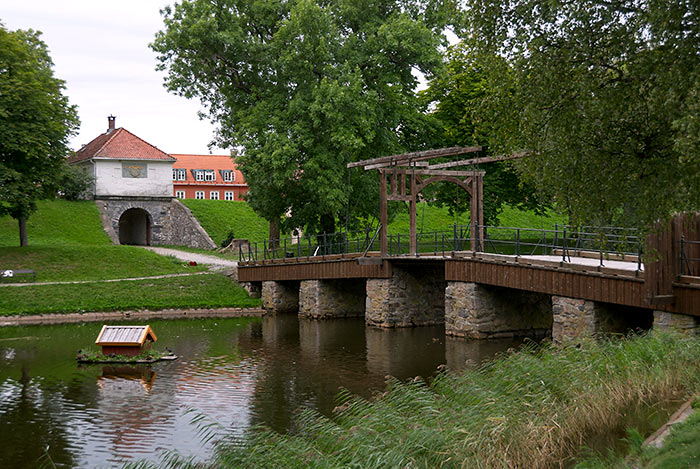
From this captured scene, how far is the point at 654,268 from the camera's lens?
14555mm

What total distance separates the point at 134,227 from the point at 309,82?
2871 centimetres

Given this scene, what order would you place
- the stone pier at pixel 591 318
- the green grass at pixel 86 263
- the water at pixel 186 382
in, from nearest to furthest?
1. the water at pixel 186 382
2. the stone pier at pixel 591 318
3. the green grass at pixel 86 263

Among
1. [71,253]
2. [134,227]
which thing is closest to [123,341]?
[71,253]

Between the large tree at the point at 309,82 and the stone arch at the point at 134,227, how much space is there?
2171cm

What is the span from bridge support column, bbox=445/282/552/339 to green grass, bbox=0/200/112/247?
27.4 metres

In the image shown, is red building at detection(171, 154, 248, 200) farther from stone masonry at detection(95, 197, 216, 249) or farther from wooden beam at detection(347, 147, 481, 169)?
wooden beam at detection(347, 147, 481, 169)

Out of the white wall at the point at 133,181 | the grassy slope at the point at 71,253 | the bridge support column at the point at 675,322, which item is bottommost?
the bridge support column at the point at 675,322

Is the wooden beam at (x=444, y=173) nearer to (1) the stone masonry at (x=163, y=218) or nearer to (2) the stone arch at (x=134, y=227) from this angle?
(1) the stone masonry at (x=163, y=218)

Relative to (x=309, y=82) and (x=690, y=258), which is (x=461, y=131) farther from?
(x=690, y=258)

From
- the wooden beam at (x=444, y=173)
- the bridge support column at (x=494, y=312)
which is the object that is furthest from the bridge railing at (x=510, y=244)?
the wooden beam at (x=444, y=173)

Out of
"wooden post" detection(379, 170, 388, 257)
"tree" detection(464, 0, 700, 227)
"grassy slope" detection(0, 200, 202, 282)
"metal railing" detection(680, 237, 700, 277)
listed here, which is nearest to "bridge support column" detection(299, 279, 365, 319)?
"wooden post" detection(379, 170, 388, 257)

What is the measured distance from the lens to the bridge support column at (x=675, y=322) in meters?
14.3

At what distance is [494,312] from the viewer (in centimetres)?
2178

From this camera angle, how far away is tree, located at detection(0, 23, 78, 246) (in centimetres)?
3303
